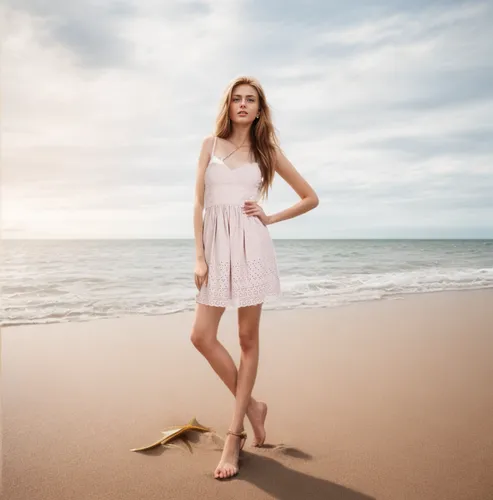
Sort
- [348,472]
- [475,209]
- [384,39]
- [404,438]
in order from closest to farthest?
1. [348,472]
2. [404,438]
3. [384,39]
4. [475,209]

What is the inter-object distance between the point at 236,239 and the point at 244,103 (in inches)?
28.2

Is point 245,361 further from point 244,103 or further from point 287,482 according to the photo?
point 244,103

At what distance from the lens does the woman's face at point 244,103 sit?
Answer: 2553mm

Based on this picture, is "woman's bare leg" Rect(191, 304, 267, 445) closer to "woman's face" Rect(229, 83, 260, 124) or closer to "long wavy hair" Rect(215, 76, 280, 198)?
"long wavy hair" Rect(215, 76, 280, 198)

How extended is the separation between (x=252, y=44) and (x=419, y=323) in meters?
6.98

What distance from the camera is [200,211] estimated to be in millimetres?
2527

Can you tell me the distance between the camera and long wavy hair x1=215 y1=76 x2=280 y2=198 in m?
2.60

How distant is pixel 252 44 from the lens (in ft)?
32.6

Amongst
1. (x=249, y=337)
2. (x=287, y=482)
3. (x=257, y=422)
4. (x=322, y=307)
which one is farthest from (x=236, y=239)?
(x=322, y=307)

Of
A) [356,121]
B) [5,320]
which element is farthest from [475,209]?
[5,320]

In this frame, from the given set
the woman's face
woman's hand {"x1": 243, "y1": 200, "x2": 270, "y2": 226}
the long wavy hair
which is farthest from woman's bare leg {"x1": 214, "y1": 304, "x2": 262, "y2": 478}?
the woman's face

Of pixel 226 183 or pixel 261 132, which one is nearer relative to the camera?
pixel 226 183

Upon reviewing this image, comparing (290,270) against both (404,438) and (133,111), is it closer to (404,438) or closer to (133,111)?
(133,111)

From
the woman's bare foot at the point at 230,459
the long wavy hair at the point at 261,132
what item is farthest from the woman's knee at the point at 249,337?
the long wavy hair at the point at 261,132
